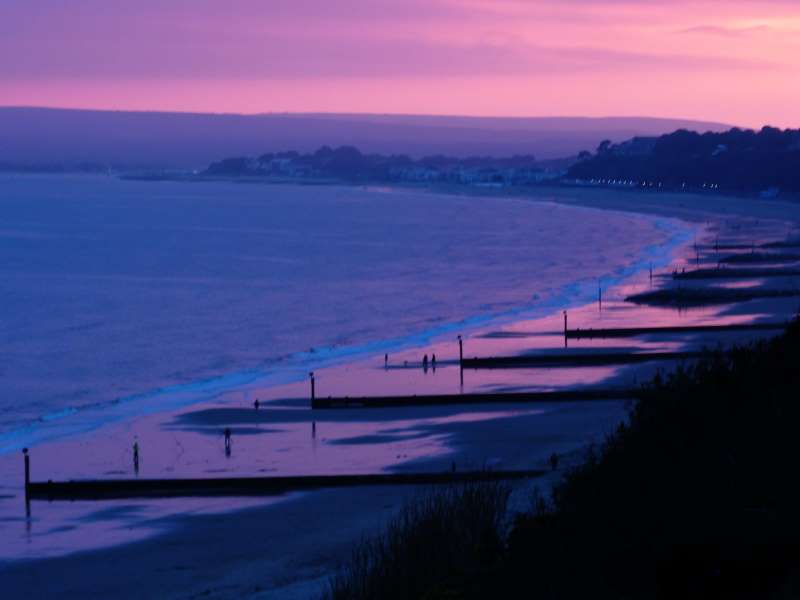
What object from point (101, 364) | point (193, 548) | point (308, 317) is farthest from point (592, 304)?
point (193, 548)

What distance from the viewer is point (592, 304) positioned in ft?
172

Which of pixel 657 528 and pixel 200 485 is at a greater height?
pixel 657 528

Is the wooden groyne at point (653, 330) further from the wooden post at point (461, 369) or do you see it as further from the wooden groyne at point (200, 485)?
the wooden groyne at point (200, 485)

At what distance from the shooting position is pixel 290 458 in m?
25.5

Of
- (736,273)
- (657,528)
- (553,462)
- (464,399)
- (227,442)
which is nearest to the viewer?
(657,528)

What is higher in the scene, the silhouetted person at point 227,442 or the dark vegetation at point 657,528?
the dark vegetation at point 657,528

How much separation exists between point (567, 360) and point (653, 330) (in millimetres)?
6743

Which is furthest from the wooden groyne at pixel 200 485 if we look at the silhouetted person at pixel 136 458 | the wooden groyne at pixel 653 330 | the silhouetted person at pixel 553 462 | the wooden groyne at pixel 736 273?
the wooden groyne at pixel 736 273

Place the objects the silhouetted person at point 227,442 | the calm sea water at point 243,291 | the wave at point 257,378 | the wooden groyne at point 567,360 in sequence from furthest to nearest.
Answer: the calm sea water at point 243,291 → the wooden groyne at point 567,360 → the wave at point 257,378 → the silhouetted person at point 227,442

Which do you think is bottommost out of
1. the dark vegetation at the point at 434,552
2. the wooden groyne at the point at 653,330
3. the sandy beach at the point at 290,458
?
the sandy beach at the point at 290,458

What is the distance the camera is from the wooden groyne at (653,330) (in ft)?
137

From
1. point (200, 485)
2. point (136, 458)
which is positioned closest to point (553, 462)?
point (200, 485)

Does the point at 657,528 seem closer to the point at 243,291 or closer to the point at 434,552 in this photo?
the point at 434,552

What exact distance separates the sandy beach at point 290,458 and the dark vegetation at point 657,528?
3.14 meters
